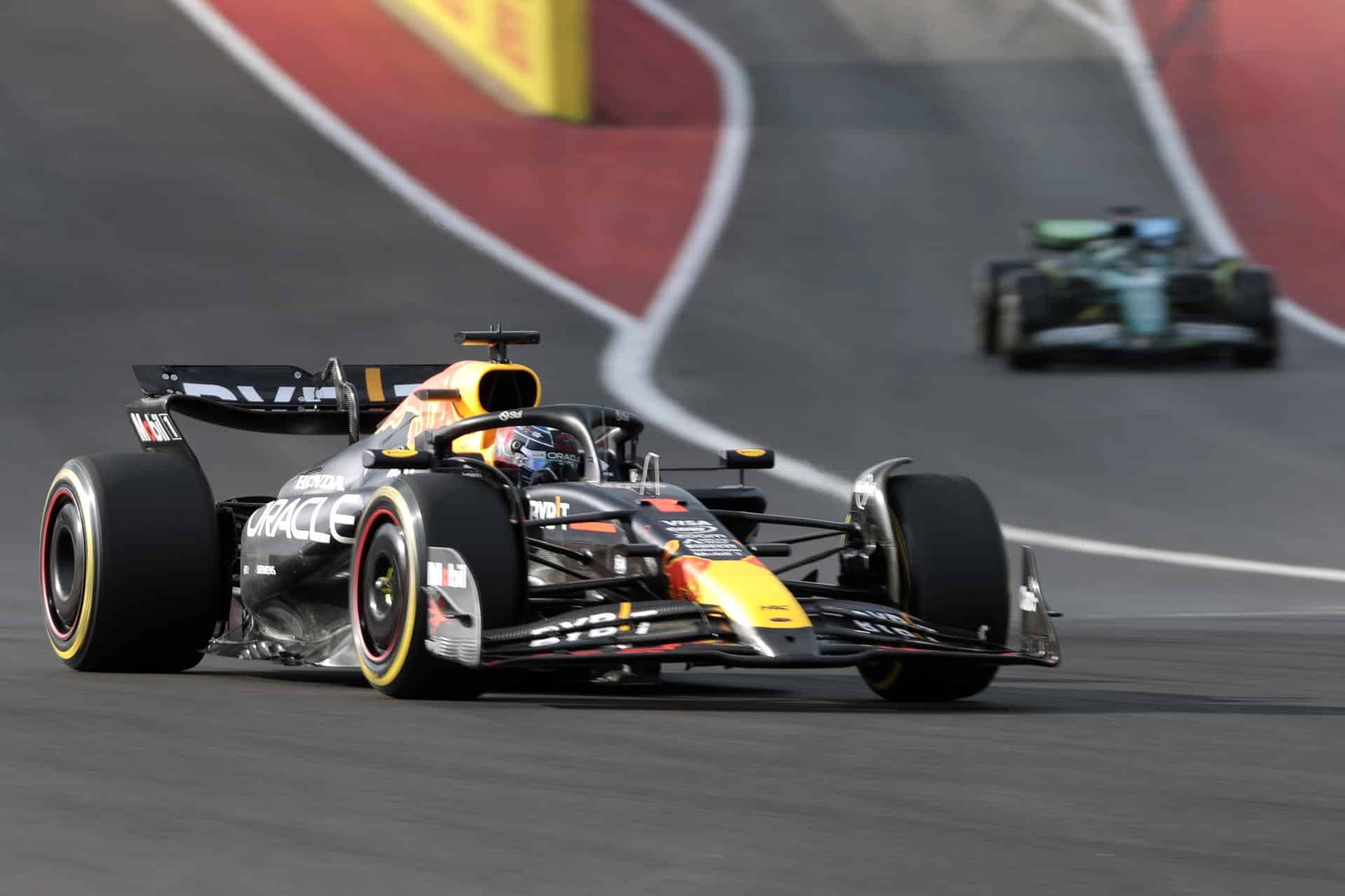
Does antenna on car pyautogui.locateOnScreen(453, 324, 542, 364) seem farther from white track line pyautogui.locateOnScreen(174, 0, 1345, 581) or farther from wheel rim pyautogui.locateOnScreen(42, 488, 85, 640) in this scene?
white track line pyautogui.locateOnScreen(174, 0, 1345, 581)

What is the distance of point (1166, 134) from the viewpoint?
32.7 metres

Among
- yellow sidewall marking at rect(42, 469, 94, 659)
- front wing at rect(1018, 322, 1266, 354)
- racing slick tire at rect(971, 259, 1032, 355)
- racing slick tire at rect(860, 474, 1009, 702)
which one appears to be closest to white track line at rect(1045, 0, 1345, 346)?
front wing at rect(1018, 322, 1266, 354)

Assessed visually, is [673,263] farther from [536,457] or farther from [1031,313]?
[536,457]

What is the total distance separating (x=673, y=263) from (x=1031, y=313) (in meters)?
5.93

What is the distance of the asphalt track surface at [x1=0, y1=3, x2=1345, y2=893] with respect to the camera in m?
5.49

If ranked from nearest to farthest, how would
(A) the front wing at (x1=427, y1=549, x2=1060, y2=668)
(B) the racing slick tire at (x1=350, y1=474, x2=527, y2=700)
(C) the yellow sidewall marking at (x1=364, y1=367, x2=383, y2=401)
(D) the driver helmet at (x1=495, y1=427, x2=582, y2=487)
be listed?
(A) the front wing at (x1=427, y1=549, x2=1060, y2=668), (B) the racing slick tire at (x1=350, y1=474, x2=527, y2=700), (D) the driver helmet at (x1=495, y1=427, x2=582, y2=487), (C) the yellow sidewall marking at (x1=364, y1=367, x2=383, y2=401)

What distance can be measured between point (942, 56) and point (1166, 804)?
101 ft

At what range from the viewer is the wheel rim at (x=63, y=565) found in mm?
10203

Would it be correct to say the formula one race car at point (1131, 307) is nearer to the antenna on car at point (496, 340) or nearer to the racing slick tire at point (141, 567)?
the antenna on car at point (496, 340)

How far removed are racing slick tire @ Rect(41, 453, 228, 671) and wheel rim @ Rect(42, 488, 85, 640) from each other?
0.04ft

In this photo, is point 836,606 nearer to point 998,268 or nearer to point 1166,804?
point 1166,804

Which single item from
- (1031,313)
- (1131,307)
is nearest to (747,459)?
(1031,313)

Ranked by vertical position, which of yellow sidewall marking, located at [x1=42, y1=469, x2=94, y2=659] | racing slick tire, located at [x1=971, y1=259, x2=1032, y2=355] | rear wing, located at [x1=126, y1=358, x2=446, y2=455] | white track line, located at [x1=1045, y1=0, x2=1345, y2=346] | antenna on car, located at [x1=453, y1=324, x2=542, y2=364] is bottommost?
yellow sidewall marking, located at [x1=42, y1=469, x2=94, y2=659]

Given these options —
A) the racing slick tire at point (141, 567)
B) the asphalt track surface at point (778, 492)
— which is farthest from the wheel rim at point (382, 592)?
the racing slick tire at point (141, 567)
